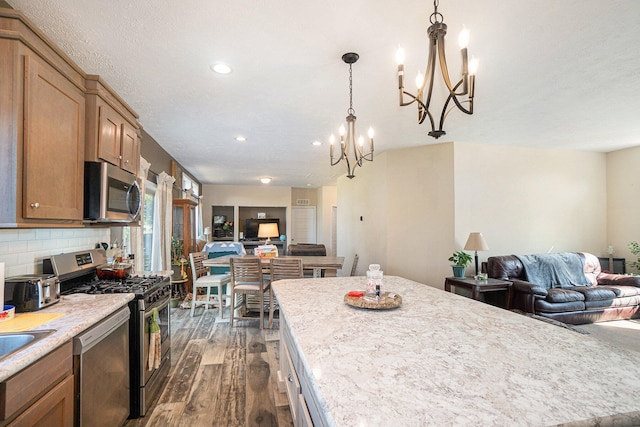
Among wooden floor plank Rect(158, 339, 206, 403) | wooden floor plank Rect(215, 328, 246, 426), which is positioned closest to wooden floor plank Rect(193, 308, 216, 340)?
wooden floor plank Rect(158, 339, 206, 403)

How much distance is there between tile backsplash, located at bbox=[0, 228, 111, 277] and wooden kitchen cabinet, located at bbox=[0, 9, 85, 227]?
1.11ft

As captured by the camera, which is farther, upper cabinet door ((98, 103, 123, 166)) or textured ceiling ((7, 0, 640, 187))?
upper cabinet door ((98, 103, 123, 166))

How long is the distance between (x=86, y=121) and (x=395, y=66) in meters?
2.32

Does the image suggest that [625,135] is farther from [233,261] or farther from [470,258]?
[233,261]

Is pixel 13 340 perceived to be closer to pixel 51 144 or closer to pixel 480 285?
pixel 51 144

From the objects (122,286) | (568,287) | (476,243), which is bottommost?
(568,287)

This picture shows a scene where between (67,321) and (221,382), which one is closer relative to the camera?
(67,321)

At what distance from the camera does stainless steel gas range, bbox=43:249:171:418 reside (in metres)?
2.23

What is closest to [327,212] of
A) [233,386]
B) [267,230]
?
[267,230]

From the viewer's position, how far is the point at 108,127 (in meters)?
2.40

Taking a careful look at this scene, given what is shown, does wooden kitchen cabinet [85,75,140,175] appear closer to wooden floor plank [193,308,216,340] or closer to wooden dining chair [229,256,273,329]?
wooden dining chair [229,256,273,329]

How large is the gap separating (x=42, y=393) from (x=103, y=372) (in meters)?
0.52

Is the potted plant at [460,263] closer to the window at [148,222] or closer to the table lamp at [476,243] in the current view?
the table lamp at [476,243]

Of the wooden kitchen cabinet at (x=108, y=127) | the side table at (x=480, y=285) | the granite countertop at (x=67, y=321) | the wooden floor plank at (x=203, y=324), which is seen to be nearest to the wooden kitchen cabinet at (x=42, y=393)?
the granite countertop at (x=67, y=321)
